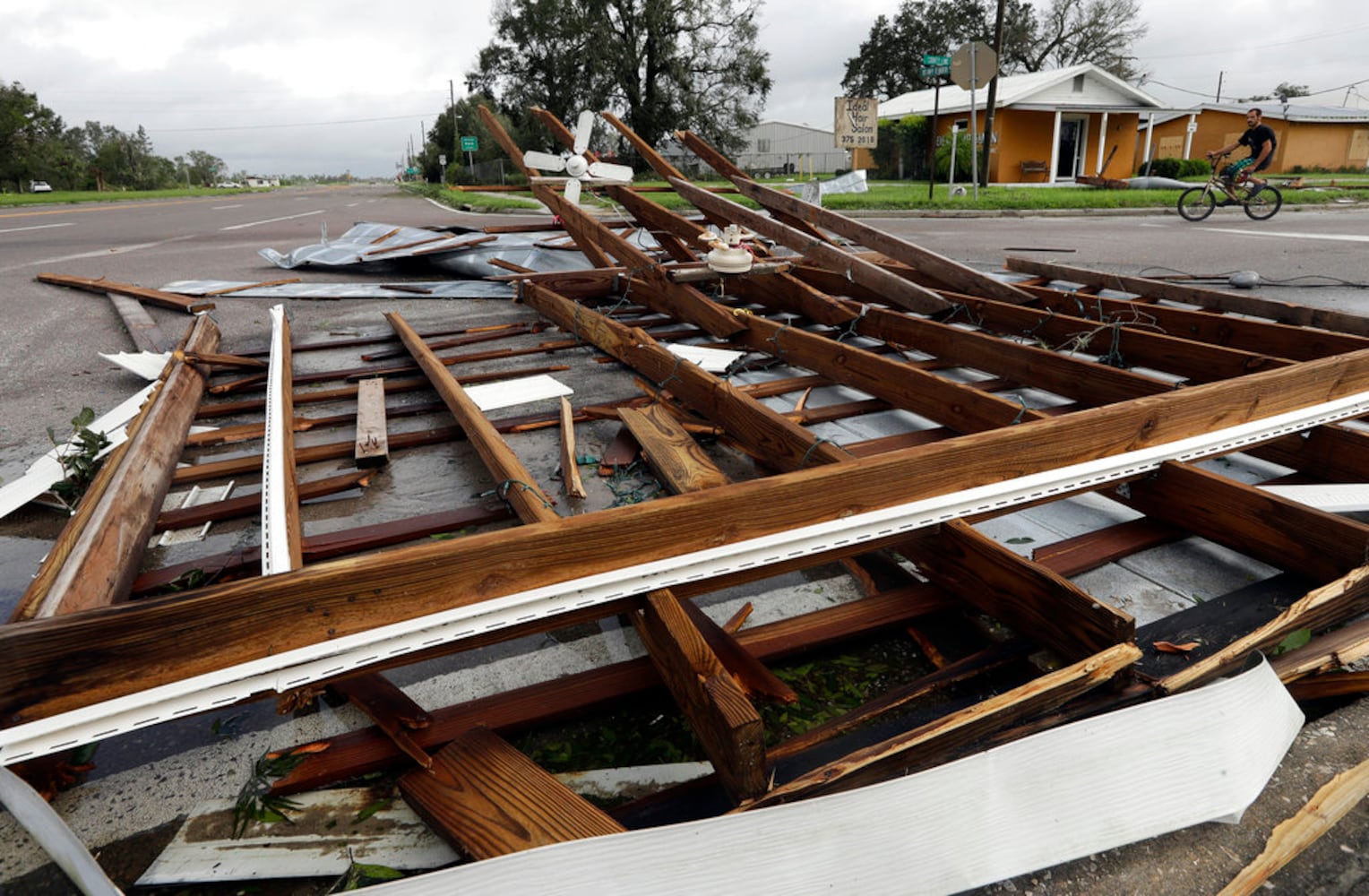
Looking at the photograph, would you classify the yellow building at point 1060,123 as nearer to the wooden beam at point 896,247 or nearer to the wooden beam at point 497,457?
the wooden beam at point 896,247

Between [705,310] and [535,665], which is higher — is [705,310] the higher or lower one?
the higher one

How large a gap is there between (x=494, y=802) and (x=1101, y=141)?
1419 inches

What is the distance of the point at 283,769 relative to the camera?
162 cm

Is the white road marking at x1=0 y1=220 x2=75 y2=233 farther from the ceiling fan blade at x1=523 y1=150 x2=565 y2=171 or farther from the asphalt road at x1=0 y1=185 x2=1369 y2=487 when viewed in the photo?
the ceiling fan blade at x1=523 y1=150 x2=565 y2=171

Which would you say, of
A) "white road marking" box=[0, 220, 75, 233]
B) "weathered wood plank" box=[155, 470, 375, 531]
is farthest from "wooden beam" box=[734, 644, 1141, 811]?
"white road marking" box=[0, 220, 75, 233]

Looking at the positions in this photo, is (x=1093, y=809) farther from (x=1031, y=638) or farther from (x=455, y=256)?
(x=455, y=256)

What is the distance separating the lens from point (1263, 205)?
13.9 m

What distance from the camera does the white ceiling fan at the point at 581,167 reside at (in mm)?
6539

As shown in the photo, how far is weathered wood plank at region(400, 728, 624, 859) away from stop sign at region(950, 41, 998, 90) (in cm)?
1481

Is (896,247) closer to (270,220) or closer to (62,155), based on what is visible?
(270,220)

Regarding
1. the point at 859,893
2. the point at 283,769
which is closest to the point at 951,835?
the point at 859,893

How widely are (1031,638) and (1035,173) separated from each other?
107 ft

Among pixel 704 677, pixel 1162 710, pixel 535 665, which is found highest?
pixel 704 677

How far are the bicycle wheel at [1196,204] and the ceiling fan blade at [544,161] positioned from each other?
1254 cm
